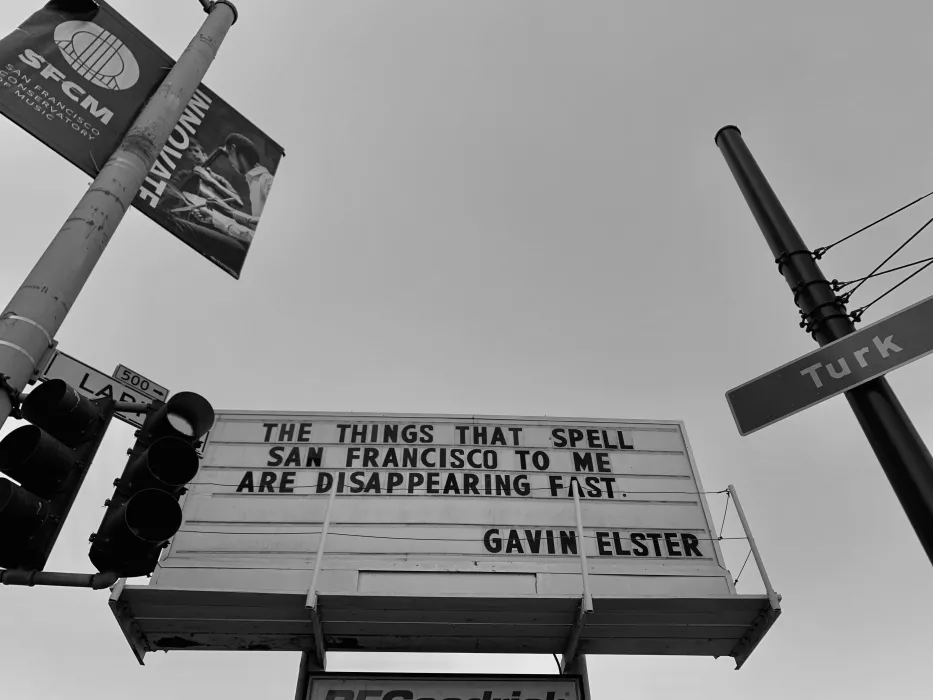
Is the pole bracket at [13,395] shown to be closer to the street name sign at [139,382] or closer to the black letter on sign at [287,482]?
the street name sign at [139,382]

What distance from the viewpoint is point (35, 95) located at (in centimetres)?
554

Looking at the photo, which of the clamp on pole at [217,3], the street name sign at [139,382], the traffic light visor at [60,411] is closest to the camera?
the traffic light visor at [60,411]

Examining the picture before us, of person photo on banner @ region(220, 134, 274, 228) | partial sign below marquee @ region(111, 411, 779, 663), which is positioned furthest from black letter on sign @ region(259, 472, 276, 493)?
person photo on banner @ region(220, 134, 274, 228)

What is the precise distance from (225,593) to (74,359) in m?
3.07

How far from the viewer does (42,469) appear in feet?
11.8

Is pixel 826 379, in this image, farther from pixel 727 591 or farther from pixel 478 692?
pixel 478 692

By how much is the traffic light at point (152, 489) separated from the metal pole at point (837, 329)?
4.05 meters

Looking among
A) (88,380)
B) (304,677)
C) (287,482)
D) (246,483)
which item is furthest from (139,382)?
(304,677)

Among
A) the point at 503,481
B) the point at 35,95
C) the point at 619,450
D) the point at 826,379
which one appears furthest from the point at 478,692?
the point at 35,95

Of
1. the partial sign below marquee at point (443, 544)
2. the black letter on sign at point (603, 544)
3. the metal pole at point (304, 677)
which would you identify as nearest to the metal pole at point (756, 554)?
the partial sign below marquee at point (443, 544)

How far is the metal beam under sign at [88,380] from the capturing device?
6.79 m

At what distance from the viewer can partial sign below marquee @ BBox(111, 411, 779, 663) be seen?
27.0ft

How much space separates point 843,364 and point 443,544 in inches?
231

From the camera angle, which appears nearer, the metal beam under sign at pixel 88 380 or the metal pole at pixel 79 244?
the metal pole at pixel 79 244
